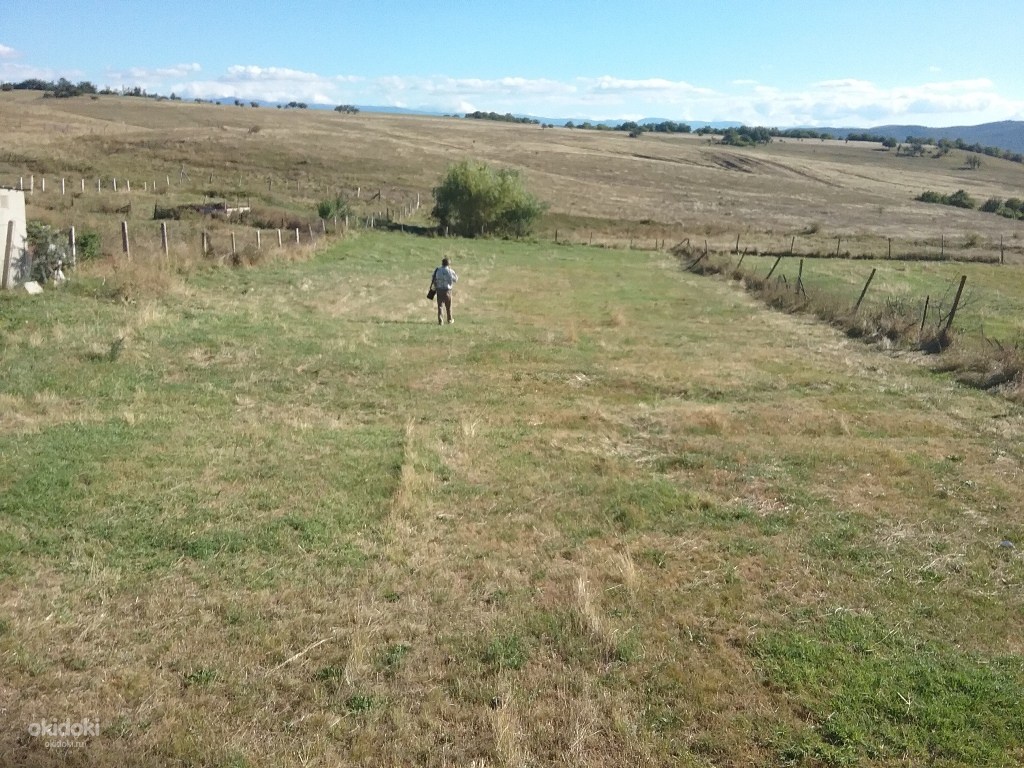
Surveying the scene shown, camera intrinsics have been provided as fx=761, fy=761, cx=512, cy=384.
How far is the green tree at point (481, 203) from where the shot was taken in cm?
4678

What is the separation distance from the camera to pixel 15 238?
15734 millimetres

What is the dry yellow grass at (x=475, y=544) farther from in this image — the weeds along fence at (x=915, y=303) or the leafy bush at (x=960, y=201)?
the leafy bush at (x=960, y=201)

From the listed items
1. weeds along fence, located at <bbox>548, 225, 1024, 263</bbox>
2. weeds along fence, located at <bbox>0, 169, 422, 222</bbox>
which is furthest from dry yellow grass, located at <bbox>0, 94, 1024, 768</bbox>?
weeds along fence, located at <bbox>548, 225, 1024, 263</bbox>

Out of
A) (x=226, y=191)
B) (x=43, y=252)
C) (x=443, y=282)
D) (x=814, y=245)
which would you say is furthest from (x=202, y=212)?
(x=814, y=245)

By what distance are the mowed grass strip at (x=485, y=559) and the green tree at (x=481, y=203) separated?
112 ft

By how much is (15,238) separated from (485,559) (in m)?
14.1

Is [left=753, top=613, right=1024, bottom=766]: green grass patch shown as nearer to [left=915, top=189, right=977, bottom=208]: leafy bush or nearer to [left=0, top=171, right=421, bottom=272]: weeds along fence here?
[left=0, top=171, right=421, bottom=272]: weeds along fence

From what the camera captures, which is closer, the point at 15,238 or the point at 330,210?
the point at 15,238

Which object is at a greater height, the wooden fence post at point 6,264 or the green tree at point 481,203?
the green tree at point 481,203

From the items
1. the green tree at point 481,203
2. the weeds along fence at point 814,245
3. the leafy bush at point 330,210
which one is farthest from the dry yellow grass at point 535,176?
the green tree at point 481,203

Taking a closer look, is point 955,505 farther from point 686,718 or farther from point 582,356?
point 582,356

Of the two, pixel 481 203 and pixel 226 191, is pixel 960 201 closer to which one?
pixel 481 203

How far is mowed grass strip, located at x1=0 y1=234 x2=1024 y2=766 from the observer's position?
482 cm

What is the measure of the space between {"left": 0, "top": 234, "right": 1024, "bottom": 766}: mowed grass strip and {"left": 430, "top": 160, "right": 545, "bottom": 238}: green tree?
34131 mm
